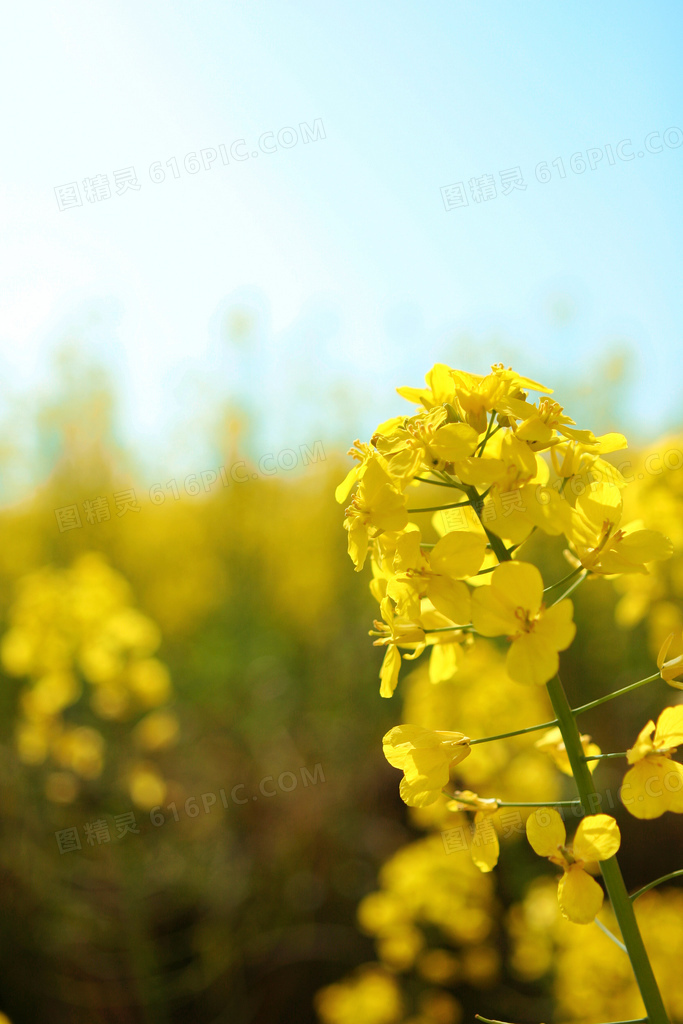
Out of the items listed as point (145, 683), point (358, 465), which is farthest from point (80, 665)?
point (358, 465)

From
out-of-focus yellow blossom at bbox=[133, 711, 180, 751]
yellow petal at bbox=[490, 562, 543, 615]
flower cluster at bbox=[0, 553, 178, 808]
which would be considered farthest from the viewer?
out-of-focus yellow blossom at bbox=[133, 711, 180, 751]

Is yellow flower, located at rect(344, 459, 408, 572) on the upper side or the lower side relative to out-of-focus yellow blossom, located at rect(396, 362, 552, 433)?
lower

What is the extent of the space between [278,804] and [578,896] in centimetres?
424

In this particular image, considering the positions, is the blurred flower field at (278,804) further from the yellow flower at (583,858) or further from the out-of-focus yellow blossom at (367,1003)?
the yellow flower at (583,858)

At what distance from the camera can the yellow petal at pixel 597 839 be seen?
0.81 meters

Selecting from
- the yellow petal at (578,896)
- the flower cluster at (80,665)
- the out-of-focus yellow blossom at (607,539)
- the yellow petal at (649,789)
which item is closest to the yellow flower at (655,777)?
the yellow petal at (649,789)

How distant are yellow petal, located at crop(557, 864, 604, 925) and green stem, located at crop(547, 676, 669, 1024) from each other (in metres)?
0.03

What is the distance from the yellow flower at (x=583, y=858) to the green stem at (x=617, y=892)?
1.2 inches

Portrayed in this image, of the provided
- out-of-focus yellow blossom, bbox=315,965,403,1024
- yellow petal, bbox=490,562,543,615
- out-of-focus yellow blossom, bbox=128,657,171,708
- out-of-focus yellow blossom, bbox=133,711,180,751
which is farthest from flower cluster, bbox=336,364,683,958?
out-of-focus yellow blossom, bbox=133,711,180,751

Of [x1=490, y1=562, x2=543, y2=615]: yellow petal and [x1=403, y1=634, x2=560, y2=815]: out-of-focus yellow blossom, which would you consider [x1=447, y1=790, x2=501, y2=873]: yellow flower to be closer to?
[x1=490, y1=562, x2=543, y2=615]: yellow petal

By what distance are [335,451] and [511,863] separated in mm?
4066

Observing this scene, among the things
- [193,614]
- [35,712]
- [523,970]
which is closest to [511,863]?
[523,970]

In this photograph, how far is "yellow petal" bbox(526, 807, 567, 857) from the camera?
86 cm

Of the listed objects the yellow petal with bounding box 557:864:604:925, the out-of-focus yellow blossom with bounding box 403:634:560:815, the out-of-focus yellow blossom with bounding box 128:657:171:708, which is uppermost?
the yellow petal with bounding box 557:864:604:925
